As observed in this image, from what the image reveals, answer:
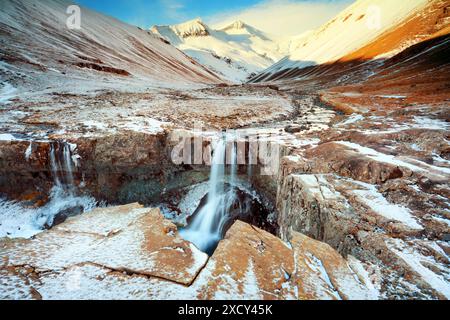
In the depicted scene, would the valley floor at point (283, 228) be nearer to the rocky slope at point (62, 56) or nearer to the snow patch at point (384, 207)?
the snow patch at point (384, 207)

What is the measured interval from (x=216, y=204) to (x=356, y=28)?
80037 mm

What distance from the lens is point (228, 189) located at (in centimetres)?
1230

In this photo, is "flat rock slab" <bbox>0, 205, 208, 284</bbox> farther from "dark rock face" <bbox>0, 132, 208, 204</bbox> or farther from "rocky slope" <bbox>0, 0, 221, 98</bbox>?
"rocky slope" <bbox>0, 0, 221, 98</bbox>

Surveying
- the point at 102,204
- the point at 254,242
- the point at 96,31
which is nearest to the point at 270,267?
the point at 254,242

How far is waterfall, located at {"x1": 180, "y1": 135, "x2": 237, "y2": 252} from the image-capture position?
10.9 m

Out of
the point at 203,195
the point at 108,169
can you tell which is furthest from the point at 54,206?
the point at 203,195

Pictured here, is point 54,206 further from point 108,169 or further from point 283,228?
point 283,228

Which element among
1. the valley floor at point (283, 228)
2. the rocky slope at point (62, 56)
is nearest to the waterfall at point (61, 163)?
the valley floor at point (283, 228)

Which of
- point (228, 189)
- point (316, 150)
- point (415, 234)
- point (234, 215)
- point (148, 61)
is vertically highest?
point (148, 61)

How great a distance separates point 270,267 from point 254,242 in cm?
61

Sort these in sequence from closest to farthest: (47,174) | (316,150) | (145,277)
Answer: (145,277) → (316,150) → (47,174)

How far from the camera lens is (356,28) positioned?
66.4 meters

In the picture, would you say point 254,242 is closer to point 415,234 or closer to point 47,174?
point 415,234

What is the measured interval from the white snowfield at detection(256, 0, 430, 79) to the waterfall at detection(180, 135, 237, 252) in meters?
56.3
